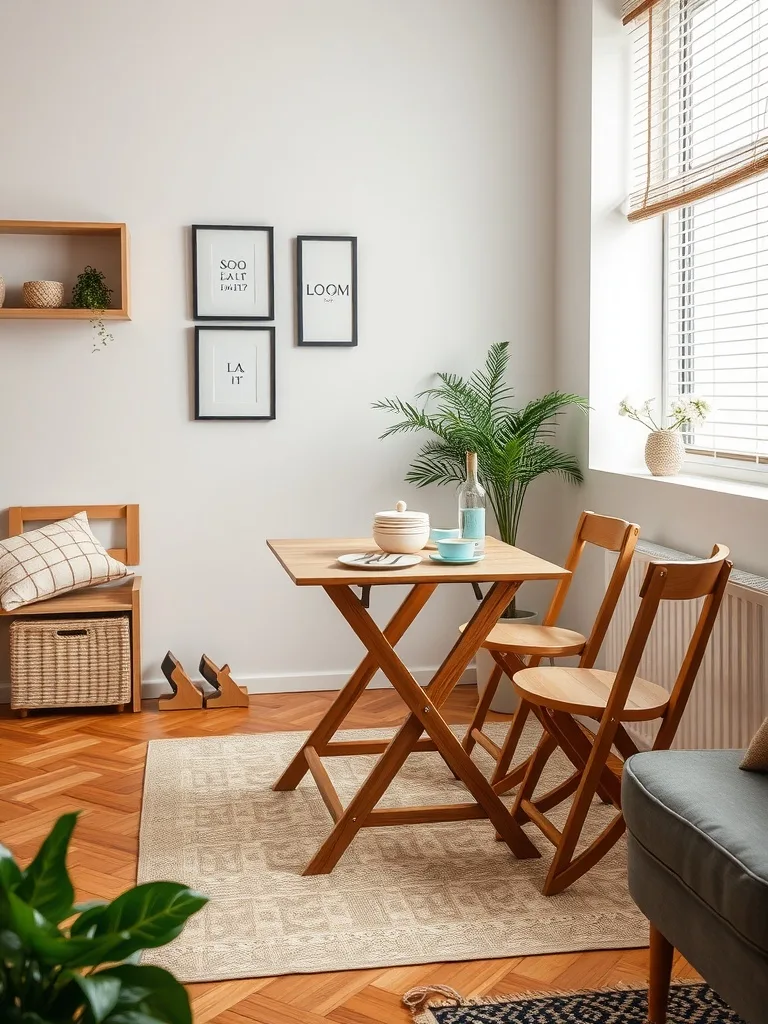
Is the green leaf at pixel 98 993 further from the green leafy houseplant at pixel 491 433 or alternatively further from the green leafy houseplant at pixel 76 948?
the green leafy houseplant at pixel 491 433

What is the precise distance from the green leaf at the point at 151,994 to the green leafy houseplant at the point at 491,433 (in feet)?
11.0

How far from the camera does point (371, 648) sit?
283cm

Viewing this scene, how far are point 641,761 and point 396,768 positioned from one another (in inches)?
34.5

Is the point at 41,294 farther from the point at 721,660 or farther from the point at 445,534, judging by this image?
the point at 721,660

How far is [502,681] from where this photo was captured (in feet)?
14.2

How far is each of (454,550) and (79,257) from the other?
2500mm

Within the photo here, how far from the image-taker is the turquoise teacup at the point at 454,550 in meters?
2.87

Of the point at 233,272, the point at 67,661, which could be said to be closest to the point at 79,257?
the point at 233,272

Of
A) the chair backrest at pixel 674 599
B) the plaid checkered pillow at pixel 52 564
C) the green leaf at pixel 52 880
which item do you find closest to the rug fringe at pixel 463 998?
the chair backrest at pixel 674 599

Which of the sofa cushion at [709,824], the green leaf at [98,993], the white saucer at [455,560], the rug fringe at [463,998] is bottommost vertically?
the rug fringe at [463,998]

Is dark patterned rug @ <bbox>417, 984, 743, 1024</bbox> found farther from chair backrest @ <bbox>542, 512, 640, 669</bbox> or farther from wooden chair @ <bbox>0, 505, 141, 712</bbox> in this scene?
wooden chair @ <bbox>0, 505, 141, 712</bbox>

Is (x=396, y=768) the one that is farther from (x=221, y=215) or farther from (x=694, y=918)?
(x=221, y=215)

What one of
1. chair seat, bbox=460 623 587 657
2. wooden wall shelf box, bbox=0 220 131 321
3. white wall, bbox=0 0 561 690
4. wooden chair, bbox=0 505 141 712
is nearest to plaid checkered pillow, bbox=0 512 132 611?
wooden chair, bbox=0 505 141 712

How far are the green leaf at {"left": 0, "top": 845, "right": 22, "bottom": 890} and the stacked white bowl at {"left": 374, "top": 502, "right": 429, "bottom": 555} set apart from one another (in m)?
2.06
